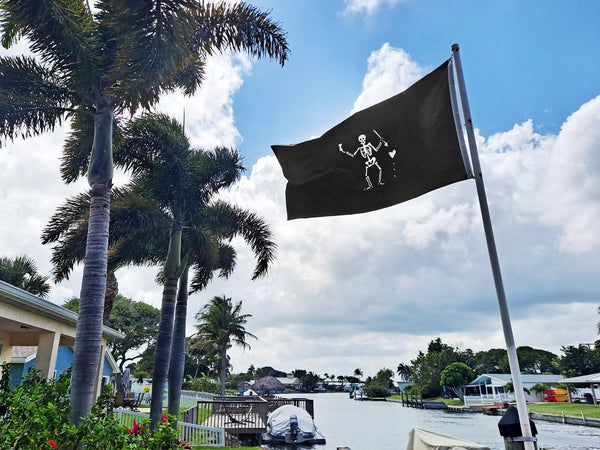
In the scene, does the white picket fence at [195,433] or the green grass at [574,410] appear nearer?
the white picket fence at [195,433]

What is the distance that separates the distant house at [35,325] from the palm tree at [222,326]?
87.8ft

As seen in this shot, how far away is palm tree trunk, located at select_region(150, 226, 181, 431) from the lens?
41.8 feet

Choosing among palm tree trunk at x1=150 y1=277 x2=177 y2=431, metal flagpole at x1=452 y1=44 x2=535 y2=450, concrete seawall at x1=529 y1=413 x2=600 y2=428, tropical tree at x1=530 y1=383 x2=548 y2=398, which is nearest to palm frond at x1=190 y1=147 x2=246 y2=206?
palm tree trunk at x1=150 y1=277 x2=177 y2=431

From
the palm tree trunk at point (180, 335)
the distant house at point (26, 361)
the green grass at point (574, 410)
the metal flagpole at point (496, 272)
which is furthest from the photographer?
the green grass at point (574, 410)

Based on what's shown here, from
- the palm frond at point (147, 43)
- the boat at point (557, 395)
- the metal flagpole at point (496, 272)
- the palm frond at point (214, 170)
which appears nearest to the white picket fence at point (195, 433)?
the palm frond at point (214, 170)

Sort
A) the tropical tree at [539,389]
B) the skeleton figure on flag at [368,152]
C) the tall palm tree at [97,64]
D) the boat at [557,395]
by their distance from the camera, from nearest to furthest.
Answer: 1. the skeleton figure on flag at [368,152]
2. the tall palm tree at [97,64]
3. the boat at [557,395]
4. the tropical tree at [539,389]

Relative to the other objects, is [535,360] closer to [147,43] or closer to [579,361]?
[579,361]

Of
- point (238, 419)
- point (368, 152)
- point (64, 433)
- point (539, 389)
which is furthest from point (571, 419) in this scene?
point (64, 433)

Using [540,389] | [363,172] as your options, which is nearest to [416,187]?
[363,172]

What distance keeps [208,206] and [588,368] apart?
68.6m

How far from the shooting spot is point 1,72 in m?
9.52

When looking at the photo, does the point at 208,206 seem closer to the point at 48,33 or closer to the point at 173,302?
the point at 173,302

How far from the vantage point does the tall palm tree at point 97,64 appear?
8.22 meters

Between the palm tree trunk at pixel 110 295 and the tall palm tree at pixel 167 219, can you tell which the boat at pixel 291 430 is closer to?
the tall palm tree at pixel 167 219
